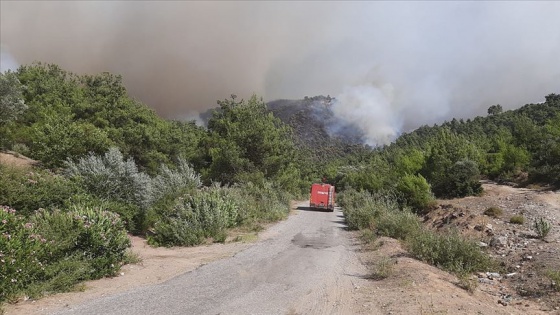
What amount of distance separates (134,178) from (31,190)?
14.9 ft

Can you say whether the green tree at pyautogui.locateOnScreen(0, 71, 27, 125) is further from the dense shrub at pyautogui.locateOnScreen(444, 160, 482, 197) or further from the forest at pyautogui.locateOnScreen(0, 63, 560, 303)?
the dense shrub at pyautogui.locateOnScreen(444, 160, 482, 197)

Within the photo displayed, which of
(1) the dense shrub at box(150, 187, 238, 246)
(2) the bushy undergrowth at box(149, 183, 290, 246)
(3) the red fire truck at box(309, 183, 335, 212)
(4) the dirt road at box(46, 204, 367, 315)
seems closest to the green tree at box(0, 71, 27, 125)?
(2) the bushy undergrowth at box(149, 183, 290, 246)

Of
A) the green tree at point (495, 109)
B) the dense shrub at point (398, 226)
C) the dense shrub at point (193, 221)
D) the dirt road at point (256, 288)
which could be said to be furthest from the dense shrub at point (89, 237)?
the green tree at point (495, 109)

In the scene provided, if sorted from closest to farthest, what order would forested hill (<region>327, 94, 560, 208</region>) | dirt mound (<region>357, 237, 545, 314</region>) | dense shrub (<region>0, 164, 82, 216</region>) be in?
dirt mound (<region>357, 237, 545, 314</region>), dense shrub (<region>0, 164, 82, 216</region>), forested hill (<region>327, 94, 560, 208</region>)

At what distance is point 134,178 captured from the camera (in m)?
17.3

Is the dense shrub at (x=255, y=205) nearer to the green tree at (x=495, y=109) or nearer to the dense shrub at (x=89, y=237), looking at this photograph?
the dense shrub at (x=89, y=237)

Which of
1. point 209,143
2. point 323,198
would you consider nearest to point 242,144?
point 209,143

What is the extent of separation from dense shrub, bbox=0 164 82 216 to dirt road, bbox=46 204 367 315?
6720mm

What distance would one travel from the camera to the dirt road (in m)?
7.00

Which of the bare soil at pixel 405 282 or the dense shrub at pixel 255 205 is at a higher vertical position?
the dense shrub at pixel 255 205

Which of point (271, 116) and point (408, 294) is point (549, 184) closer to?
point (271, 116)

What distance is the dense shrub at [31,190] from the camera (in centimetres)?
1237

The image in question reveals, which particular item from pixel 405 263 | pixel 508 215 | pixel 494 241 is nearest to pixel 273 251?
pixel 405 263

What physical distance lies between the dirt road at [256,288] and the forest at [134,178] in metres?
1.78
